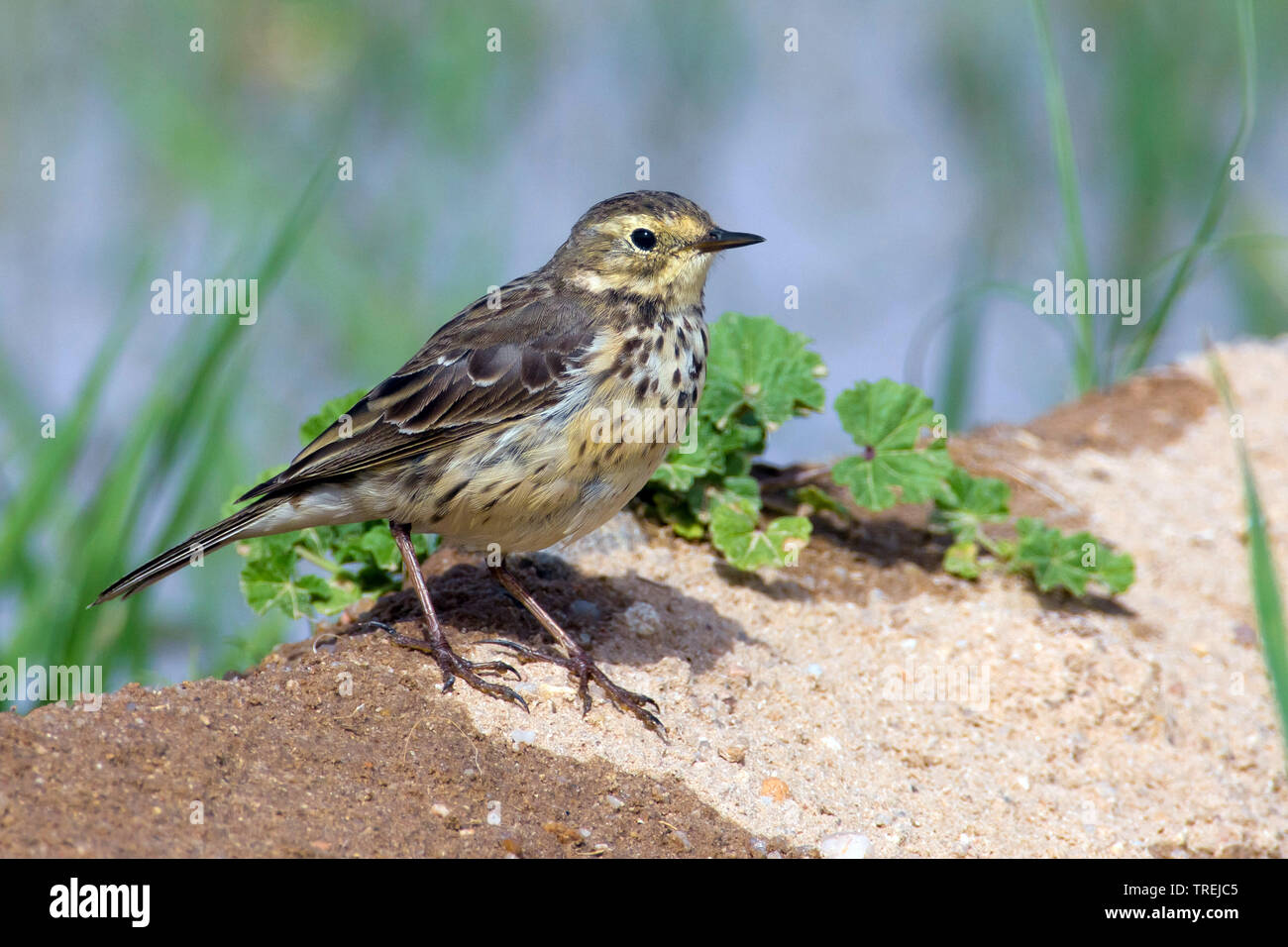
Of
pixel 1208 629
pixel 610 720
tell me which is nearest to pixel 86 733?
pixel 610 720

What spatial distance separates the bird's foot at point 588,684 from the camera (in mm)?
4434

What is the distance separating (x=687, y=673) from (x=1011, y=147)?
682cm

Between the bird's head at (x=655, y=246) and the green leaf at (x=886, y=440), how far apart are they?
1.19m

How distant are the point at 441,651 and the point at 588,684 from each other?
1.70 feet

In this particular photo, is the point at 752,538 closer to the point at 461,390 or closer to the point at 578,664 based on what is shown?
the point at 578,664

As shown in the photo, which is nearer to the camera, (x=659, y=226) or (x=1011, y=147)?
(x=659, y=226)

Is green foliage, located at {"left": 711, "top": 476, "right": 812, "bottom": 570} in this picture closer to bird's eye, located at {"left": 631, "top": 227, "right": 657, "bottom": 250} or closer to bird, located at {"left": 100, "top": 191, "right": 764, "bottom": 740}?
bird, located at {"left": 100, "top": 191, "right": 764, "bottom": 740}

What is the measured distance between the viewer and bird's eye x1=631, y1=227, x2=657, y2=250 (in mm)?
4965

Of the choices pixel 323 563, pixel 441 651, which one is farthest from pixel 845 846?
pixel 323 563

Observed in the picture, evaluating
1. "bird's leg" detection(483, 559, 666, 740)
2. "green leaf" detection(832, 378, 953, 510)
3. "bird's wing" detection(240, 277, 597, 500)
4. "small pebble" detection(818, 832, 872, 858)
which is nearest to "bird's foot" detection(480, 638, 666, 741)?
"bird's leg" detection(483, 559, 666, 740)

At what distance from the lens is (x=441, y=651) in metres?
4.46

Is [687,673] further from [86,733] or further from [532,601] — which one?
[86,733]

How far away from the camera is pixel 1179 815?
4.89 meters

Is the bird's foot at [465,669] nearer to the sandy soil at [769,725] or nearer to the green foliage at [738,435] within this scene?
the sandy soil at [769,725]
